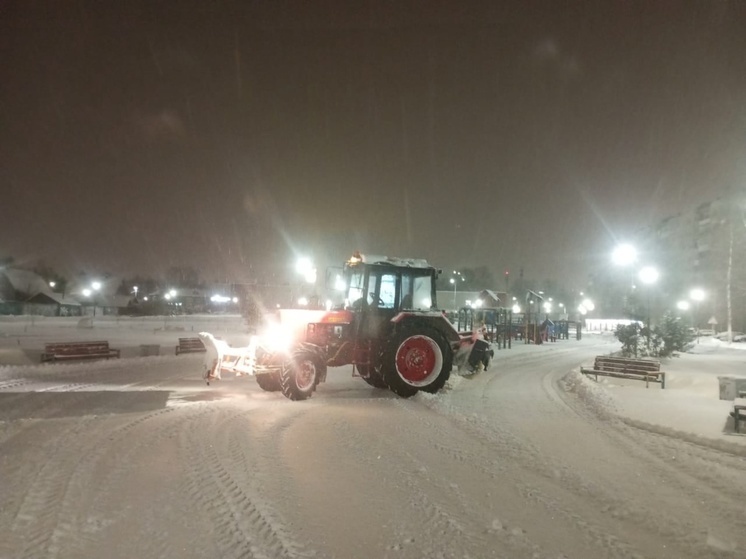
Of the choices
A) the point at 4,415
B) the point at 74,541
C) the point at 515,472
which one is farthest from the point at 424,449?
the point at 4,415

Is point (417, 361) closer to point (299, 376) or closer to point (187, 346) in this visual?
point (299, 376)

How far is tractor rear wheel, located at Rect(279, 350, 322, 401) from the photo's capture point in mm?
12188

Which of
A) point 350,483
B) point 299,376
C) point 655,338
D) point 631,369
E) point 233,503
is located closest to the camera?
point 233,503

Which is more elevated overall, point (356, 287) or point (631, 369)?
point (356, 287)

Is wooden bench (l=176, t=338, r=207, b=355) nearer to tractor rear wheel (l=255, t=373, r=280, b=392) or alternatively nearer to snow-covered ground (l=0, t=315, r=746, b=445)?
snow-covered ground (l=0, t=315, r=746, b=445)

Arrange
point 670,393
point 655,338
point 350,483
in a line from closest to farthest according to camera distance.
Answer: point 350,483 < point 670,393 < point 655,338

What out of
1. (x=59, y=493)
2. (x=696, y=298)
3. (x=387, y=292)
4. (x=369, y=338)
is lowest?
(x=59, y=493)

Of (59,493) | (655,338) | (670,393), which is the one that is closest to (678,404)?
(670,393)

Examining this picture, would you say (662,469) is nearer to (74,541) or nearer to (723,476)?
(723,476)

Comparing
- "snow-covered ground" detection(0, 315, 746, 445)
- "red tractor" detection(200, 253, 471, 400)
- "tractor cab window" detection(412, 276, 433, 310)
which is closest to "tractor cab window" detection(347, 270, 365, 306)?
"red tractor" detection(200, 253, 471, 400)

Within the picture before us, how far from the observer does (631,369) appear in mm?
17328

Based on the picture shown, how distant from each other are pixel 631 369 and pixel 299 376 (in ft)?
33.4

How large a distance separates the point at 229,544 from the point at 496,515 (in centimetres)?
247

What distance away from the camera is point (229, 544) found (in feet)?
16.1
